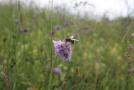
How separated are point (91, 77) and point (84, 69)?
0.66 feet

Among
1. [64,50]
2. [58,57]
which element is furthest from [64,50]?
[58,57]

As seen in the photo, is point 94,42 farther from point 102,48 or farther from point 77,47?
point 77,47

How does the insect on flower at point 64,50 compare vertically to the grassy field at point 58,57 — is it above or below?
above

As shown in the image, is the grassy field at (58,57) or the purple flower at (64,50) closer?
the purple flower at (64,50)

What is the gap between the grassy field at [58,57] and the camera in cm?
207

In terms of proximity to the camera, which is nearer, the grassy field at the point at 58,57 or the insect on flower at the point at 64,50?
the insect on flower at the point at 64,50

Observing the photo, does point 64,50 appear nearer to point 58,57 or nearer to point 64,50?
point 64,50

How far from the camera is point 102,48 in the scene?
12.8 feet

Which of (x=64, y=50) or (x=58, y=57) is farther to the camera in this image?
(x=58, y=57)

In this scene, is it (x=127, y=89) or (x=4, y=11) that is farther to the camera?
(x=4, y=11)

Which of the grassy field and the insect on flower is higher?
the insect on flower

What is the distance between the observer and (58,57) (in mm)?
2529

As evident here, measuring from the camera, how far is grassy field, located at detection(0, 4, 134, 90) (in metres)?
2.07

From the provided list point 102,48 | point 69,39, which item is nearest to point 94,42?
point 102,48
